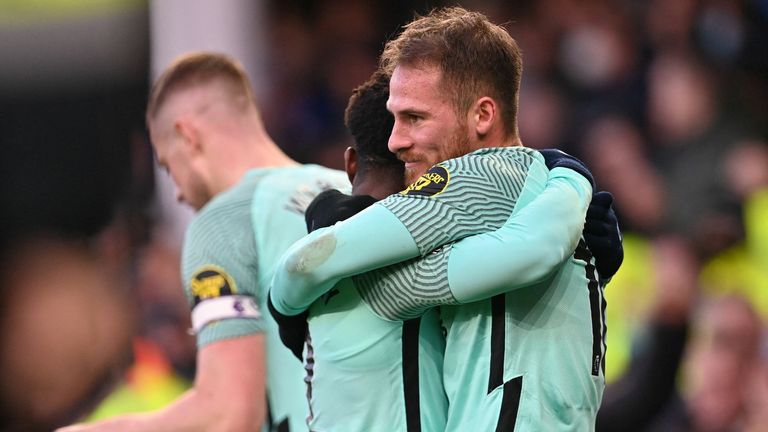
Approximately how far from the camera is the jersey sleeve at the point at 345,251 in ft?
7.15

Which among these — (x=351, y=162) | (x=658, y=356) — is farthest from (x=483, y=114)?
(x=658, y=356)

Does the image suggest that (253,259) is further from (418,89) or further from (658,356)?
(658,356)

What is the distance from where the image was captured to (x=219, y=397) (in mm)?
3281

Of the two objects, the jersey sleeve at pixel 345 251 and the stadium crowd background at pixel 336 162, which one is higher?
the jersey sleeve at pixel 345 251

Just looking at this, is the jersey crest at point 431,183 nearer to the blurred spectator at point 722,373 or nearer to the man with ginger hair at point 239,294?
the man with ginger hair at point 239,294

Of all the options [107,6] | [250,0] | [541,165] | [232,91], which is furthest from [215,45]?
[541,165]

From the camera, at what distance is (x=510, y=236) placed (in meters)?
2.17

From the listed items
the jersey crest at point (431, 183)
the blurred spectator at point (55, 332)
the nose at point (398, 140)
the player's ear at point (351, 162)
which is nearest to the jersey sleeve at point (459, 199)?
the jersey crest at point (431, 183)

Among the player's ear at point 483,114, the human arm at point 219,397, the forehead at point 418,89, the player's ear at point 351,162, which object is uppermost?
the forehead at point 418,89

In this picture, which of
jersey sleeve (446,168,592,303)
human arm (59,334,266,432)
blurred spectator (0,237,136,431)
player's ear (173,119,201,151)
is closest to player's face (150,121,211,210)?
player's ear (173,119,201,151)

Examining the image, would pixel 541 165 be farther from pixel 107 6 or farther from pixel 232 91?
pixel 107 6

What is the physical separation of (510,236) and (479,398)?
1.06 ft

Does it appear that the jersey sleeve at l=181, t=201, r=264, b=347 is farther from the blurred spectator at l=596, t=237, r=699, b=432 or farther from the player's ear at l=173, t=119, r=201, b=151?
the blurred spectator at l=596, t=237, r=699, b=432

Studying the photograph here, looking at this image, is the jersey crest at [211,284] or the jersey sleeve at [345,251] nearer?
the jersey sleeve at [345,251]
